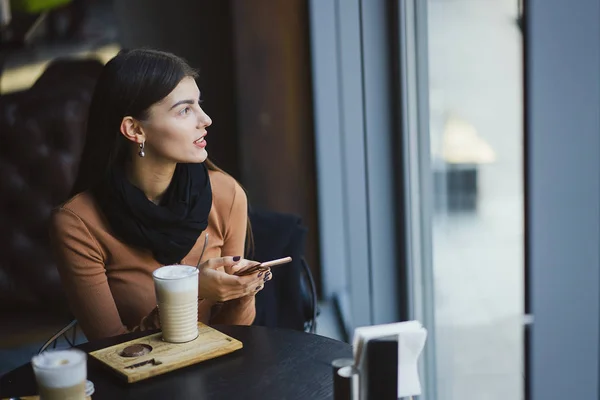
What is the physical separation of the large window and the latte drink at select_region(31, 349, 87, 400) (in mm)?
905

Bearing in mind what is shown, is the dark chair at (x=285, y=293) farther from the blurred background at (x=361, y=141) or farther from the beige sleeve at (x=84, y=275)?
the beige sleeve at (x=84, y=275)

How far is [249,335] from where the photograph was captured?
136 cm

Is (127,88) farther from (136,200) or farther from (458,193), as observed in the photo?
(458,193)

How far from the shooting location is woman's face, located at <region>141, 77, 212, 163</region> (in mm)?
1557

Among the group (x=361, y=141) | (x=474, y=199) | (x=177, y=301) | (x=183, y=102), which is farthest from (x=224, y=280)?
(x=361, y=141)

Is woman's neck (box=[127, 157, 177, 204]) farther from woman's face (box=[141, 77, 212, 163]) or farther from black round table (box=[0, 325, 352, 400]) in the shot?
black round table (box=[0, 325, 352, 400])

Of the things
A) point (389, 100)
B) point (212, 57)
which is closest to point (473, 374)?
point (389, 100)

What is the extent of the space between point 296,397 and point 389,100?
113cm

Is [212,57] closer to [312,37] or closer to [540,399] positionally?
[312,37]

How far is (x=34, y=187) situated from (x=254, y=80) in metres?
1.04

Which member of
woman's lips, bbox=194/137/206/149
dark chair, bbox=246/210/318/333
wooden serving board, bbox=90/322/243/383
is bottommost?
dark chair, bbox=246/210/318/333

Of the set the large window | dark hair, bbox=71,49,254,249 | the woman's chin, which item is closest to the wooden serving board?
the woman's chin

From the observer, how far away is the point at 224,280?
1.41 m

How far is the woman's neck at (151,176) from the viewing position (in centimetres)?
164
